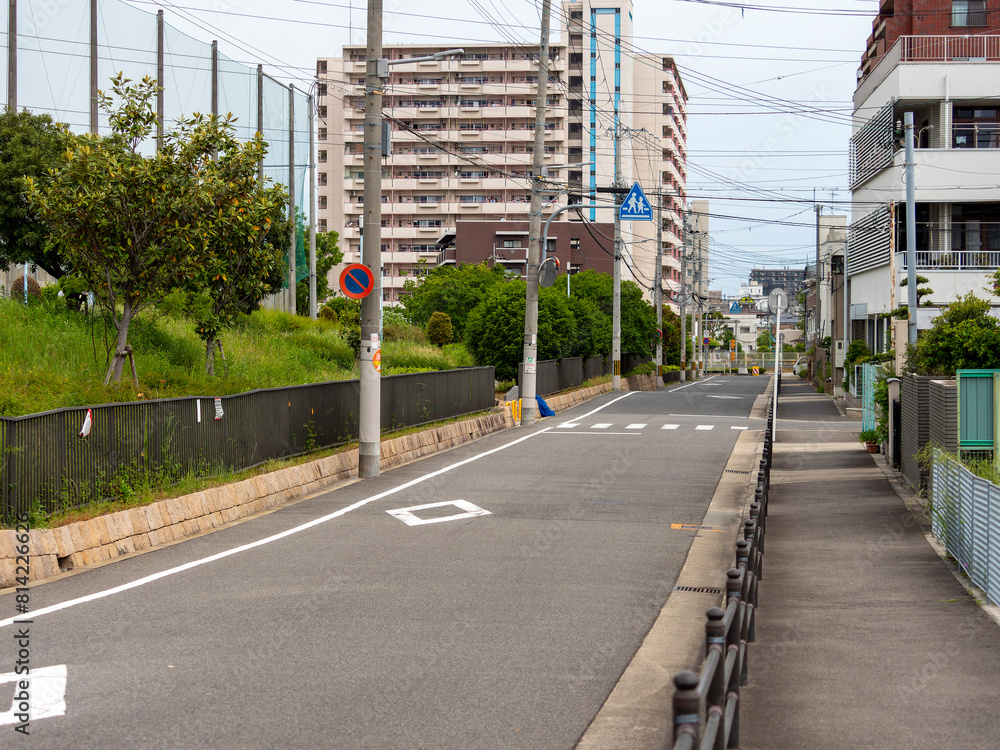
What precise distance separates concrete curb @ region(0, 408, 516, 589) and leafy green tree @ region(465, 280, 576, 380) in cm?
2182

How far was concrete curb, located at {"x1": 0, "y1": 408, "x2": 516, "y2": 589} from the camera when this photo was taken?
927 centimetres

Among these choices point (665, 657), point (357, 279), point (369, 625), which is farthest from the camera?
point (357, 279)

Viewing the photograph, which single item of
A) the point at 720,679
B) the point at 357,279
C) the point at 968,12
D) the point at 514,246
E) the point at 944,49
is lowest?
the point at 720,679

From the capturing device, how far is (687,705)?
375cm

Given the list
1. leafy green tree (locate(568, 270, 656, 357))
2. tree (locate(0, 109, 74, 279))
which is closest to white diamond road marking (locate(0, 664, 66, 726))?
tree (locate(0, 109, 74, 279))

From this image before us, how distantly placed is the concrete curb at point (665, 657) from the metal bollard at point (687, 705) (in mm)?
1771

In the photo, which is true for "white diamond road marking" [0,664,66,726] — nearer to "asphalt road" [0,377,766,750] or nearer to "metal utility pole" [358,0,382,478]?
"asphalt road" [0,377,766,750]

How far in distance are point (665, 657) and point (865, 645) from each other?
138cm

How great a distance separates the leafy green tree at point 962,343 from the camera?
16641 millimetres

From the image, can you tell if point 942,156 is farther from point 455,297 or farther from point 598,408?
point 455,297

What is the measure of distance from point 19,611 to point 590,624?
14.6 feet

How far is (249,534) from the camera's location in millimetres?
11625

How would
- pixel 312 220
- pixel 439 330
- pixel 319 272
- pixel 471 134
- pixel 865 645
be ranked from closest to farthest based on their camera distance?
pixel 865 645
pixel 439 330
pixel 312 220
pixel 319 272
pixel 471 134

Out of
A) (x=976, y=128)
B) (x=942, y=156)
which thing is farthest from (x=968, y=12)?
(x=942, y=156)
